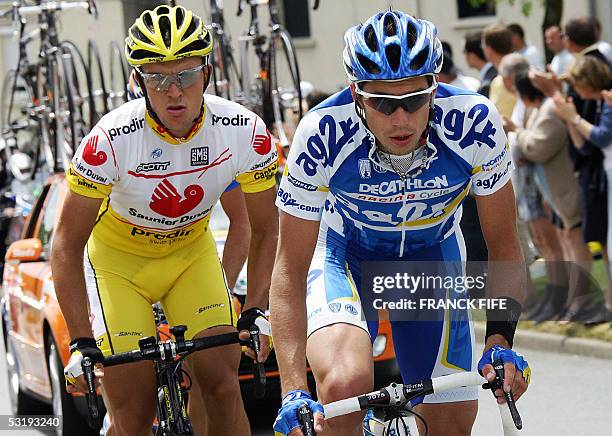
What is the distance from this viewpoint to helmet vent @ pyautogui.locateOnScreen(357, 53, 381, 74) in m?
4.37

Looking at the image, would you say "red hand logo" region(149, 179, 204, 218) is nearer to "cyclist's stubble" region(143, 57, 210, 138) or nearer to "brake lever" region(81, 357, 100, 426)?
"cyclist's stubble" region(143, 57, 210, 138)

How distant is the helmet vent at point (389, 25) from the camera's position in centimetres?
452

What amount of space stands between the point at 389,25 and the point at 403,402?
1.26 metres

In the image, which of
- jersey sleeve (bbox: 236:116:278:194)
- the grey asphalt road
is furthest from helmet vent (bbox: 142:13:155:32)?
the grey asphalt road

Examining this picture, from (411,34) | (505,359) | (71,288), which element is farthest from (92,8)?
(505,359)

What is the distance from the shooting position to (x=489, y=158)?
4.63m

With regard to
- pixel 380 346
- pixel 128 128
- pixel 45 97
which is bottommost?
pixel 380 346

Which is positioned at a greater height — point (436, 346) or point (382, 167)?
point (382, 167)

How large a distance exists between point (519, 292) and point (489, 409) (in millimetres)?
4647

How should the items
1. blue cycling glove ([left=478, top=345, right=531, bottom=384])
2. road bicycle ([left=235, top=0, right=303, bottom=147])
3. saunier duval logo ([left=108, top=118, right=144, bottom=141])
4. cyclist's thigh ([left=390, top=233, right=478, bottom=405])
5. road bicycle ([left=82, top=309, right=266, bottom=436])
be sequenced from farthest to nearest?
1. road bicycle ([left=235, top=0, right=303, bottom=147])
2. saunier duval logo ([left=108, top=118, right=144, bottom=141])
3. road bicycle ([left=82, top=309, right=266, bottom=436])
4. cyclist's thigh ([left=390, top=233, right=478, bottom=405])
5. blue cycling glove ([left=478, top=345, right=531, bottom=384])

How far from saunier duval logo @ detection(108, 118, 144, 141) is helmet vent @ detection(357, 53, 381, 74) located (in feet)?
5.24

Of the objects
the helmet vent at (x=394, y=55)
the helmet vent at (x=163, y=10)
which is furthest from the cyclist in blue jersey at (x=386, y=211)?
the helmet vent at (x=163, y=10)

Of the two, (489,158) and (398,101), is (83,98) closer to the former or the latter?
(489,158)

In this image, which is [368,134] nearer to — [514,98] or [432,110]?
[432,110]
